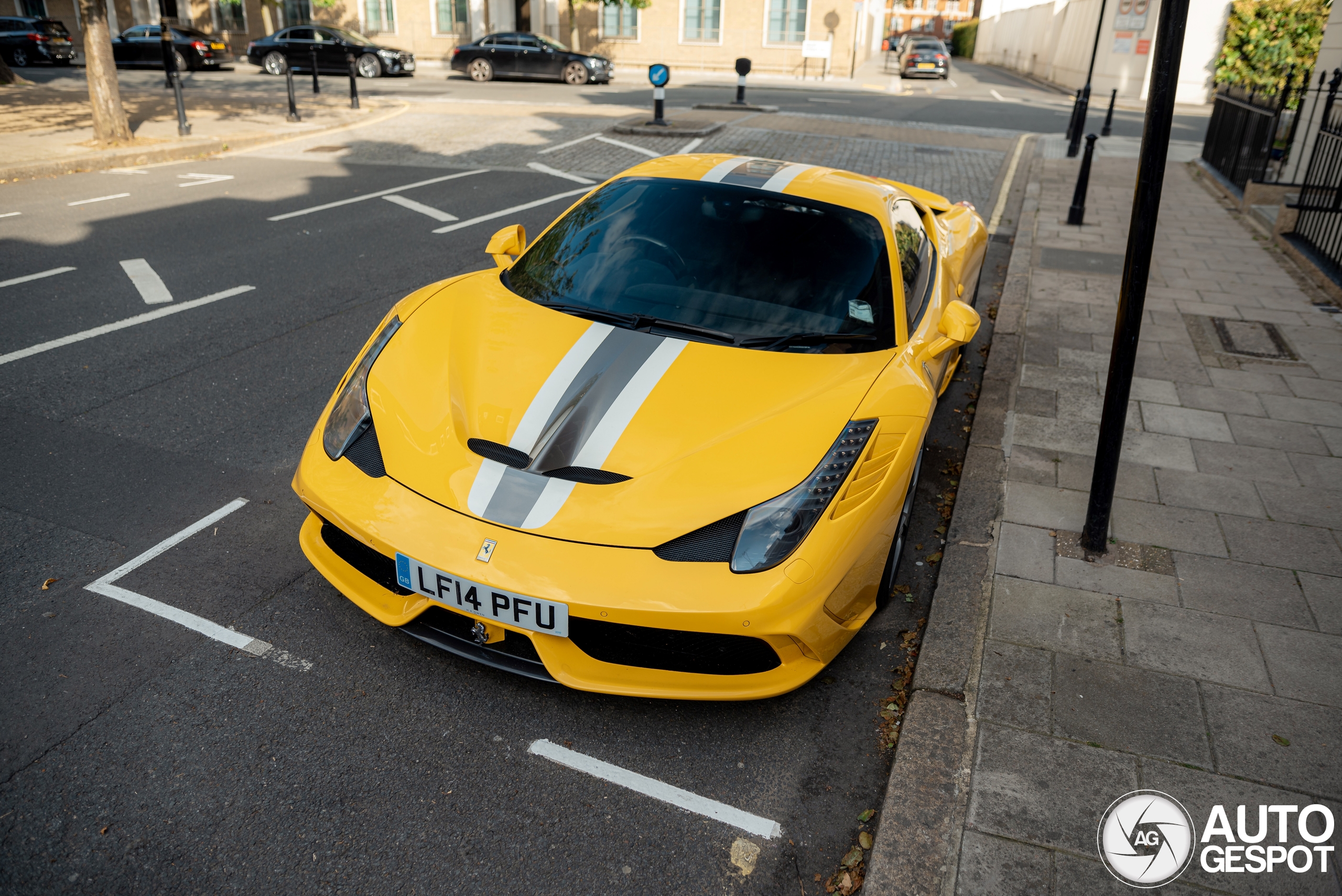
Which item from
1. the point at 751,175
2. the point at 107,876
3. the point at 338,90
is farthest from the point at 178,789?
the point at 338,90

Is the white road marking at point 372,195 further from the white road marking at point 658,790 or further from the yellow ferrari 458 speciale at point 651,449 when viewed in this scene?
the white road marking at point 658,790

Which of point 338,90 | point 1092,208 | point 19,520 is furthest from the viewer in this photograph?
point 338,90

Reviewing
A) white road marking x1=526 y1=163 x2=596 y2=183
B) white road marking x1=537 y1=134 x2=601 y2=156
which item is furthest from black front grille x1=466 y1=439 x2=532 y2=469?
white road marking x1=537 y1=134 x2=601 y2=156

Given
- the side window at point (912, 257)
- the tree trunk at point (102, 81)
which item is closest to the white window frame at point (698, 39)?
the tree trunk at point (102, 81)

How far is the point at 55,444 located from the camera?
4328 mm

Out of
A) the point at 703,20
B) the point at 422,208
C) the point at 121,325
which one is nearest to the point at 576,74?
the point at 703,20

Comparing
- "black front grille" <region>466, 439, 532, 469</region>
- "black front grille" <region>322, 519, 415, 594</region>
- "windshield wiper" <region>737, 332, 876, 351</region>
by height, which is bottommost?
"black front grille" <region>322, 519, 415, 594</region>

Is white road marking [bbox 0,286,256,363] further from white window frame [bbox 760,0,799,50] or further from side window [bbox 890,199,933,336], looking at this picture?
white window frame [bbox 760,0,799,50]

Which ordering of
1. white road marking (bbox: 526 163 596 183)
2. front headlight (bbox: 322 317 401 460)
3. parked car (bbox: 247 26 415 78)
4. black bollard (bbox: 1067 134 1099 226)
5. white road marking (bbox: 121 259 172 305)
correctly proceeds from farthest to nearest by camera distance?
parked car (bbox: 247 26 415 78) → white road marking (bbox: 526 163 596 183) → black bollard (bbox: 1067 134 1099 226) → white road marking (bbox: 121 259 172 305) → front headlight (bbox: 322 317 401 460)

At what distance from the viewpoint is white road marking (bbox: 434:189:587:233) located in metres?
9.07

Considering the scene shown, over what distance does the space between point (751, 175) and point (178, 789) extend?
3.32m

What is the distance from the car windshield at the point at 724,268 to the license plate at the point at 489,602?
51.3 inches

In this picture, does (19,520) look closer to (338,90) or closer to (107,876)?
(107,876)

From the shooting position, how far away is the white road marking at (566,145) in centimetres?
1366
